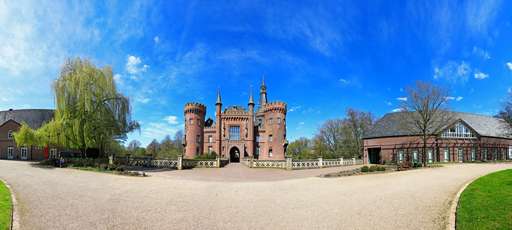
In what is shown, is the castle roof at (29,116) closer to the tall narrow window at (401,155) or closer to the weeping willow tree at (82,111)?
the weeping willow tree at (82,111)

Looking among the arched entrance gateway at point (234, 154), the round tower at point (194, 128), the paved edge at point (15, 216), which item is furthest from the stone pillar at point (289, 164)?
the round tower at point (194, 128)

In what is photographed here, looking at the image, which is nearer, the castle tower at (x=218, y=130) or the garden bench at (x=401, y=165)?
the garden bench at (x=401, y=165)

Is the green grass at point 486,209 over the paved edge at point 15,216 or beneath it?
over

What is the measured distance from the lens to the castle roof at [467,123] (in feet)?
116

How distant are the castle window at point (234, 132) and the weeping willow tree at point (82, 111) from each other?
922 inches

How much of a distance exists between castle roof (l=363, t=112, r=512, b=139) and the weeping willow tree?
37144 mm

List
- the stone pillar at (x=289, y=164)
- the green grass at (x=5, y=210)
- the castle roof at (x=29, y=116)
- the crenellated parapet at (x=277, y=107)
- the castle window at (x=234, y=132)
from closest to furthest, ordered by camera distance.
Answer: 1. the green grass at (x=5, y=210)
2. the stone pillar at (x=289, y=164)
3. the castle roof at (x=29, y=116)
4. the crenellated parapet at (x=277, y=107)
5. the castle window at (x=234, y=132)

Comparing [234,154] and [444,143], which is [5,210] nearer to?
[234,154]

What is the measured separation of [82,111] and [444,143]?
47355 mm

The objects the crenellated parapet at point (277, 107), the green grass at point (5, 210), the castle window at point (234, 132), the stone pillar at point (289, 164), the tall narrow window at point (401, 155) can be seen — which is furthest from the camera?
the castle window at point (234, 132)

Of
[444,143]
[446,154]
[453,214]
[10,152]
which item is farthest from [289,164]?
[10,152]

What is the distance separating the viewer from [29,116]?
3959 centimetres

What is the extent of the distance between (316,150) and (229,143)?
20491mm

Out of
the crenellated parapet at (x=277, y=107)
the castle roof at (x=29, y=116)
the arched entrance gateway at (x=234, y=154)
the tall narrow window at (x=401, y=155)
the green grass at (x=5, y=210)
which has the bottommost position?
the arched entrance gateway at (x=234, y=154)
